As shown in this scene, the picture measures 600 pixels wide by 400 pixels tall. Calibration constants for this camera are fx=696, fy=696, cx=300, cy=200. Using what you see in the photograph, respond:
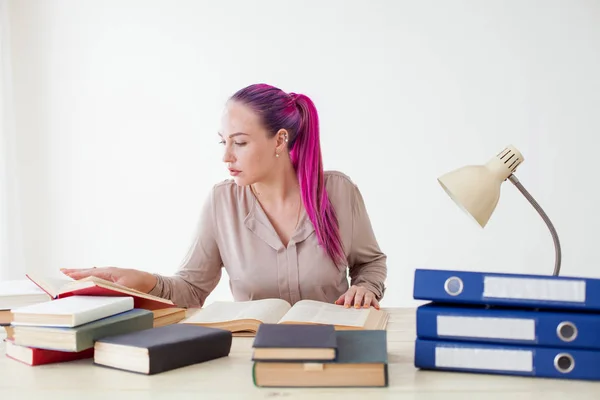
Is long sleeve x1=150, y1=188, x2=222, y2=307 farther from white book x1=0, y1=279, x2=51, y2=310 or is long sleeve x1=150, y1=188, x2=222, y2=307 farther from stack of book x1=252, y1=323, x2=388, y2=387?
stack of book x1=252, y1=323, x2=388, y2=387

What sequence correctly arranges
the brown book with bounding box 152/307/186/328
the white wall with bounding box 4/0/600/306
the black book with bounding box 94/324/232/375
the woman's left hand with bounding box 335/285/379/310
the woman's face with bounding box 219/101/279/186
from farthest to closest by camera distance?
the white wall with bounding box 4/0/600/306 → the woman's face with bounding box 219/101/279/186 → the woman's left hand with bounding box 335/285/379/310 → the brown book with bounding box 152/307/186/328 → the black book with bounding box 94/324/232/375

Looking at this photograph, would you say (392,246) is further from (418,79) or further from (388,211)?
(418,79)

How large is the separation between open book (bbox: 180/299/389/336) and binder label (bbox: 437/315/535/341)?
32cm

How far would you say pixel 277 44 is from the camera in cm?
425

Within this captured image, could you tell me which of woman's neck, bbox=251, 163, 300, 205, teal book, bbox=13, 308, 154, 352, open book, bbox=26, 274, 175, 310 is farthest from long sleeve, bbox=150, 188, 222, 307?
teal book, bbox=13, 308, 154, 352

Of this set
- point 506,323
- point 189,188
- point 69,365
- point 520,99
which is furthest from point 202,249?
point 520,99

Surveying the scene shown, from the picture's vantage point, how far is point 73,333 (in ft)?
4.31

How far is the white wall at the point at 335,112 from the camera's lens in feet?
13.6

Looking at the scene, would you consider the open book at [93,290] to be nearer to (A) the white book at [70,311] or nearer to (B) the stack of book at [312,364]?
(A) the white book at [70,311]

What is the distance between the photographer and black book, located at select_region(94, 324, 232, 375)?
1.28m

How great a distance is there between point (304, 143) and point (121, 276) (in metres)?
0.79

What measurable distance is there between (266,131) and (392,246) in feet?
6.95

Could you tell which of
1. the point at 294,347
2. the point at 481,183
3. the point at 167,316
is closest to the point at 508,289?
the point at 481,183

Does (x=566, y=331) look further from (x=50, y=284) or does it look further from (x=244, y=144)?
(x=244, y=144)
